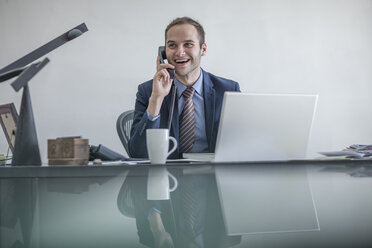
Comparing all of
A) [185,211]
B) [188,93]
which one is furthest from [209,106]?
[185,211]

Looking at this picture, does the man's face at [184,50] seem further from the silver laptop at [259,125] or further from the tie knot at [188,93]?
the silver laptop at [259,125]

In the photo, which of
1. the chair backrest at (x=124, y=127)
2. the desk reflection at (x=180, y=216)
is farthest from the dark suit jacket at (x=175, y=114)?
the desk reflection at (x=180, y=216)

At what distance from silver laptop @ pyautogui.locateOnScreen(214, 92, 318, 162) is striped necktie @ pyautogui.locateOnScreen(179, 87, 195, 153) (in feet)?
2.84

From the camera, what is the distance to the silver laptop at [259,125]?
50.0 inches

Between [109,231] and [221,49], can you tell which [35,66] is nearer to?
[109,231]

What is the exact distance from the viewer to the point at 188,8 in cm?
388

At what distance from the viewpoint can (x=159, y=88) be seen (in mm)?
2027

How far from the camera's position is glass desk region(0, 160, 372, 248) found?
0.49m

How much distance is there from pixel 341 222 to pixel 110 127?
10.7 feet

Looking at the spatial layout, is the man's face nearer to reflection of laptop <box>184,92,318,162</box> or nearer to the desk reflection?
reflection of laptop <box>184,92,318,162</box>

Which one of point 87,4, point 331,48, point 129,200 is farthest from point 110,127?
point 129,200

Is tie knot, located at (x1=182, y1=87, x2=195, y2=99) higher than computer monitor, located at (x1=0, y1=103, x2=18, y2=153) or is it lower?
higher

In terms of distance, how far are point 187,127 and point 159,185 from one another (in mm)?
1511

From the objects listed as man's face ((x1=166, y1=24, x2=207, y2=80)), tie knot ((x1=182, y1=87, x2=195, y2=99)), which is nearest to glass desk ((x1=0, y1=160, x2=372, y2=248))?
tie knot ((x1=182, y1=87, x2=195, y2=99))
